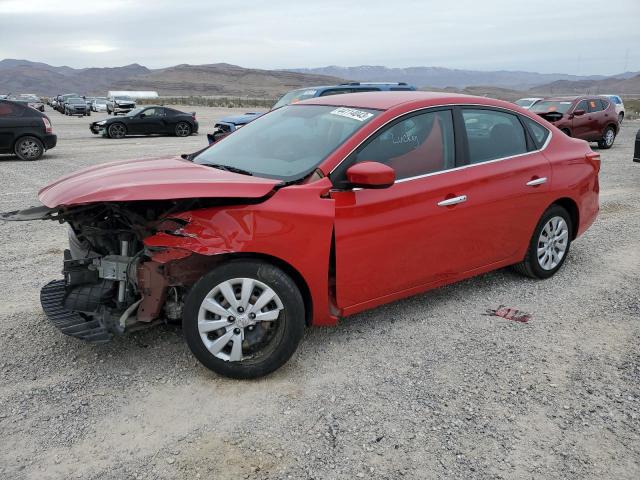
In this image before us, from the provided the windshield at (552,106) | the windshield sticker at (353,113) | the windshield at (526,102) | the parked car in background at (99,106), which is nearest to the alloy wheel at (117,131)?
the windshield at (526,102)

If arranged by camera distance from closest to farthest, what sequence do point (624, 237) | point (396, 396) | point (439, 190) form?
point (396, 396)
point (439, 190)
point (624, 237)

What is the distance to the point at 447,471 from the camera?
2648 mm

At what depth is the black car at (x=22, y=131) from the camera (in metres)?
13.7

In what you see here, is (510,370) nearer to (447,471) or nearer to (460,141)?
(447,471)

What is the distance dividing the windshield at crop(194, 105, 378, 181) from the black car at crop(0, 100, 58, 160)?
37.5 feet

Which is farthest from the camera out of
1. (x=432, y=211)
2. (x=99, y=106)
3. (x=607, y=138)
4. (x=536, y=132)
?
(x=99, y=106)

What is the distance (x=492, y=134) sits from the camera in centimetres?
453

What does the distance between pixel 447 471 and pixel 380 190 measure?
5.90 ft

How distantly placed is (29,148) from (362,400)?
13.5 m

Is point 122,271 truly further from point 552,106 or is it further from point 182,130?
point 182,130

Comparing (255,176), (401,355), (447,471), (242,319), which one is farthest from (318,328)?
(447,471)

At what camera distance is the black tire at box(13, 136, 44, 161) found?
13.8m

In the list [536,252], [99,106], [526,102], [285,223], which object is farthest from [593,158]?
[99,106]

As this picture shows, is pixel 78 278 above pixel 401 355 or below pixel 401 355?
above
